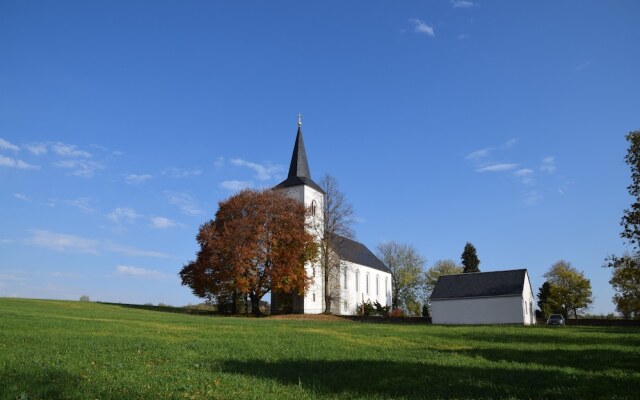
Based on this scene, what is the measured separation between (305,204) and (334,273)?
907cm

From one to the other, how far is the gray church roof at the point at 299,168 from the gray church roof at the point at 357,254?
30.5 ft

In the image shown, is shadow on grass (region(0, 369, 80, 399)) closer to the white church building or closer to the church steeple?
the white church building

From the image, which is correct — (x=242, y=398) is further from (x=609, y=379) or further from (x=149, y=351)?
(x=609, y=379)

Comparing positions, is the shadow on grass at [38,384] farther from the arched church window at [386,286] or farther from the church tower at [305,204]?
the arched church window at [386,286]

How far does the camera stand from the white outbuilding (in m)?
50.6

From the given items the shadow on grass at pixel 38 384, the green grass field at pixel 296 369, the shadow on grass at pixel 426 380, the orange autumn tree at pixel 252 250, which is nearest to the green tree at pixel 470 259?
the orange autumn tree at pixel 252 250

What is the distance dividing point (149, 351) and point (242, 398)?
6.47 m

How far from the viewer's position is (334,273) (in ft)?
193

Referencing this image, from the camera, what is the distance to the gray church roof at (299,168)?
63.1 m

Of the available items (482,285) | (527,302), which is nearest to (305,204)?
(482,285)

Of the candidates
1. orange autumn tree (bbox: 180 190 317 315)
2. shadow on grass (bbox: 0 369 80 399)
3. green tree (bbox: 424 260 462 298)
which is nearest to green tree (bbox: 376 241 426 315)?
green tree (bbox: 424 260 462 298)

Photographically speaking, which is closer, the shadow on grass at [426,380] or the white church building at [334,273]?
the shadow on grass at [426,380]

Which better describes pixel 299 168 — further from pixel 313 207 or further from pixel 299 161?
pixel 313 207

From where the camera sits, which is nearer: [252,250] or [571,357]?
[571,357]
